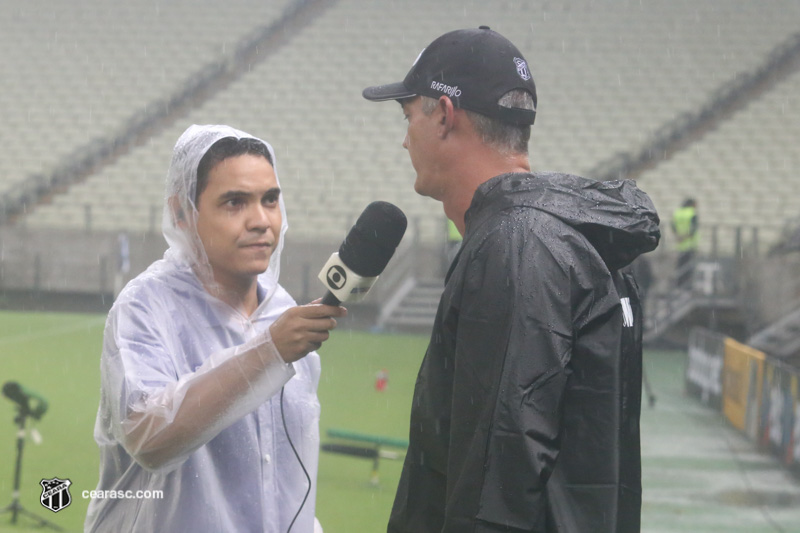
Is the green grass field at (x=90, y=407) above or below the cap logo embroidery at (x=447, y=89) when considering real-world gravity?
below

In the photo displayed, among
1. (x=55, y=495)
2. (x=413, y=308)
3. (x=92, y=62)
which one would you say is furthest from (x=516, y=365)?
(x=92, y=62)

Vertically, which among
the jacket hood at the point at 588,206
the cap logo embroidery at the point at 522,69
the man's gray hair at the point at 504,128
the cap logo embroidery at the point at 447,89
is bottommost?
the jacket hood at the point at 588,206

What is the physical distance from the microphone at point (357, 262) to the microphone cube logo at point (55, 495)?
398cm

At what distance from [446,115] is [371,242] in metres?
0.32

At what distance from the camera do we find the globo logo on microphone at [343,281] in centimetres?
187

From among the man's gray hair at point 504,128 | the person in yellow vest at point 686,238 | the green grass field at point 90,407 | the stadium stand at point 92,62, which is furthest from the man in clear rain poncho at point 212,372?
the stadium stand at point 92,62

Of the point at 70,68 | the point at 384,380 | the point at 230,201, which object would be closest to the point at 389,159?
the point at 70,68

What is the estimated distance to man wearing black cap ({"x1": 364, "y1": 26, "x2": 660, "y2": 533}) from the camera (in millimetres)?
1604

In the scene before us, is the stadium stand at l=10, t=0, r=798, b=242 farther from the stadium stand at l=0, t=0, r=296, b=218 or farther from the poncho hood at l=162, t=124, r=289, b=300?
the poncho hood at l=162, t=124, r=289, b=300

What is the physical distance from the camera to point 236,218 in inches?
91.3

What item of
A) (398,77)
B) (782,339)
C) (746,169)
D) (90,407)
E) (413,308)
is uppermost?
(398,77)

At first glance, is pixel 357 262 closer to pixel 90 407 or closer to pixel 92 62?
pixel 90 407

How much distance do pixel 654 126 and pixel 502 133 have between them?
19.0 m

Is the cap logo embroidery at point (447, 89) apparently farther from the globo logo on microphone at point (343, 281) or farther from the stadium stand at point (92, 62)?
the stadium stand at point (92, 62)
